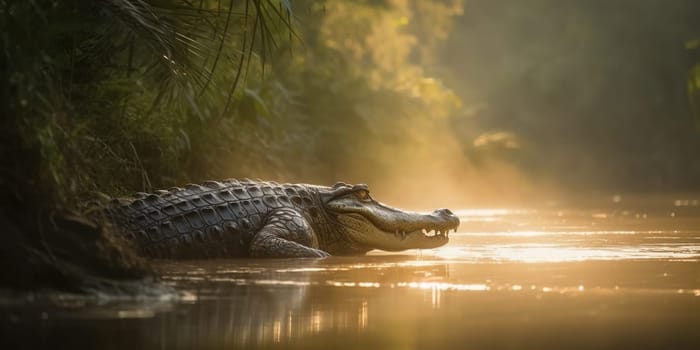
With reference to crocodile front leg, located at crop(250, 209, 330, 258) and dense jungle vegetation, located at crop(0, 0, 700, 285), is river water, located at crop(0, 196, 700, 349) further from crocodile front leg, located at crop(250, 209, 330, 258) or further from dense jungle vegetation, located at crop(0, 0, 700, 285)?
dense jungle vegetation, located at crop(0, 0, 700, 285)

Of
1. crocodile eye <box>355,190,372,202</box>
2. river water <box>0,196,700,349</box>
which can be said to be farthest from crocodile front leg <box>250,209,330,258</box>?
crocodile eye <box>355,190,372,202</box>

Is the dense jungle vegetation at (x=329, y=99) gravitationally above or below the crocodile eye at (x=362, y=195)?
above

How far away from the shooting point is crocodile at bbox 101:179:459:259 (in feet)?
29.0

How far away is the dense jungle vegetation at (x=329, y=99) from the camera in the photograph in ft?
20.5

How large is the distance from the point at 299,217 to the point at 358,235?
583mm

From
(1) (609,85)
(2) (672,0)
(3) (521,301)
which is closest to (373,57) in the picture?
(1) (609,85)

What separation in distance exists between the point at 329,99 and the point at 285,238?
573 inches

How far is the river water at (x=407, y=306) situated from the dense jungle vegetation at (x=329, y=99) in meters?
0.75

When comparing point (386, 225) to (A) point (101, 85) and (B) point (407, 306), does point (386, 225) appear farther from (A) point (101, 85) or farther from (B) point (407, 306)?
(B) point (407, 306)

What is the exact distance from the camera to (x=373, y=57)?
31.2m

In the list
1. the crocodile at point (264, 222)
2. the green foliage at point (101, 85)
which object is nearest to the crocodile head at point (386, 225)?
the crocodile at point (264, 222)

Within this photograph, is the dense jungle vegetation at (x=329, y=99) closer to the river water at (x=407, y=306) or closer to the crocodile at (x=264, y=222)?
the crocodile at (x=264, y=222)

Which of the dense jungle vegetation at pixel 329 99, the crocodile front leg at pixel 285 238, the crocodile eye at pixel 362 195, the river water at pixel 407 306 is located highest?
the dense jungle vegetation at pixel 329 99

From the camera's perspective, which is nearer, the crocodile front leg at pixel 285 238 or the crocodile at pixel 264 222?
the crocodile at pixel 264 222
